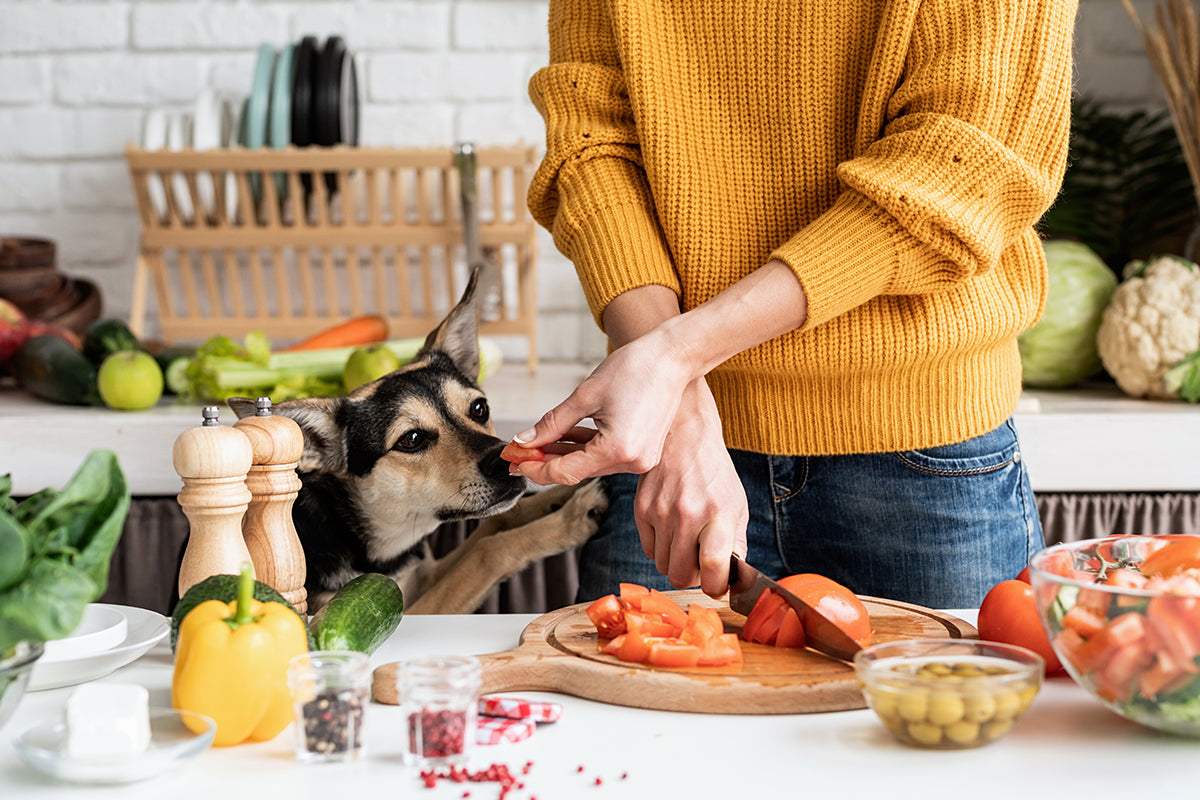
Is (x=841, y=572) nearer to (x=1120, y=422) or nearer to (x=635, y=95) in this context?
(x=635, y=95)

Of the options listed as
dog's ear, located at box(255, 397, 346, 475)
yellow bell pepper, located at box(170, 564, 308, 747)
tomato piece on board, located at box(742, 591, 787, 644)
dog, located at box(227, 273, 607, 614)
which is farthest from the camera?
dog, located at box(227, 273, 607, 614)

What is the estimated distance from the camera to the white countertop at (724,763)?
653mm

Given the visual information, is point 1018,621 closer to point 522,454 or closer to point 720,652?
point 720,652

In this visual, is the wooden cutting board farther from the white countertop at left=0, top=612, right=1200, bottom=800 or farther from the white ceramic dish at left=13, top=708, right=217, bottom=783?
the white ceramic dish at left=13, top=708, right=217, bottom=783

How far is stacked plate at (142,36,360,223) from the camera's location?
223 cm

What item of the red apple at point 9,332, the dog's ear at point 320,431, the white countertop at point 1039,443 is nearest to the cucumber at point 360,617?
the dog's ear at point 320,431

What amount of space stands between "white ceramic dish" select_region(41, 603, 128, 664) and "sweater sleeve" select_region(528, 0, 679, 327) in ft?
1.90

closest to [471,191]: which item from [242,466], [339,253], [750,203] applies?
[339,253]

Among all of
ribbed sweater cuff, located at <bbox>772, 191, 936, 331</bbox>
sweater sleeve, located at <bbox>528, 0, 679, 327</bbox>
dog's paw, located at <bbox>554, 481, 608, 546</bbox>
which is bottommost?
dog's paw, located at <bbox>554, 481, 608, 546</bbox>

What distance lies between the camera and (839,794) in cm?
65

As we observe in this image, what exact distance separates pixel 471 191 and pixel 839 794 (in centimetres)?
175

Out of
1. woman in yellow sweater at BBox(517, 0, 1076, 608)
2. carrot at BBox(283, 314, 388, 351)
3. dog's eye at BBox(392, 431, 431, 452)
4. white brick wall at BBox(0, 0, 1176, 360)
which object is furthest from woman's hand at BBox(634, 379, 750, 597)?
white brick wall at BBox(0, 0, 1176, 360)

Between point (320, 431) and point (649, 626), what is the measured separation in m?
0.80

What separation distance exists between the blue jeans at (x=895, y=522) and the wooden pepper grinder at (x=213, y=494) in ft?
1.82
